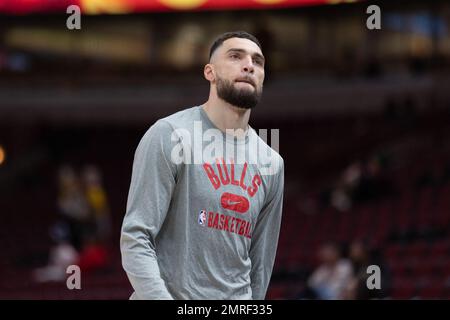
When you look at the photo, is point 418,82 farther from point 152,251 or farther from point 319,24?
point 152,251

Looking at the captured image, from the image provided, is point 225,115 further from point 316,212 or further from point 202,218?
point 316,212

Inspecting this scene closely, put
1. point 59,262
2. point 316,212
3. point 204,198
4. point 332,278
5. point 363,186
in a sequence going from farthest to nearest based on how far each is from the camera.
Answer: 1. point 316,212
2. point 363,186
3. point 59,262
4. point 332,278
5. point 204,198

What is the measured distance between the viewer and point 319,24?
21062 millimetres

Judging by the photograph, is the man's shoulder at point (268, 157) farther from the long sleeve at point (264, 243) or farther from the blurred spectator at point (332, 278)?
the blurred spectator at point (332, 278)

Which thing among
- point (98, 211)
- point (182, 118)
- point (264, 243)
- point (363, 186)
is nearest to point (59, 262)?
point (98, 211)

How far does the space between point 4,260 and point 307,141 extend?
7662 mm

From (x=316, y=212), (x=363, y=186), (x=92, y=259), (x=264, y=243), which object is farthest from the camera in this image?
(x=316, y=212)

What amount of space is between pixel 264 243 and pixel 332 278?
6.64 meters

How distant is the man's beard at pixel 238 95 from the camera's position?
3.35 meters

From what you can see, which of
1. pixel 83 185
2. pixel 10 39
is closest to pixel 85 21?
pixel 10 39

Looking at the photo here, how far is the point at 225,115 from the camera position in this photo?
3.44 m

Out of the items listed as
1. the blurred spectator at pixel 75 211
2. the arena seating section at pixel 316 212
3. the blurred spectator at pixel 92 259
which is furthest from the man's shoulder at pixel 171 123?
the blurred spectator at pixel 75 211

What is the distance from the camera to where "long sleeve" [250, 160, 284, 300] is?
356 cm

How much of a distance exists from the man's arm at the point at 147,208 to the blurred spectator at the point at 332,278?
243 inches
